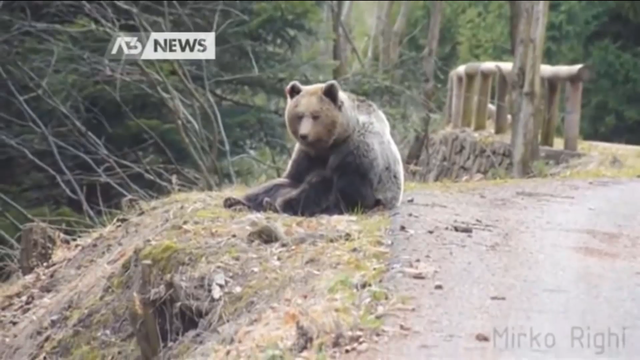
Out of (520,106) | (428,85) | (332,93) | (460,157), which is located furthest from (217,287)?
(428,85)

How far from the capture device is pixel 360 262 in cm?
790

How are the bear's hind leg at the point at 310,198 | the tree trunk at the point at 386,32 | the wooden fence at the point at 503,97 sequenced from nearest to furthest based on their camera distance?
the bear's hind leg at the point at 310,198, the wooden fence at the point at 503,97, the tree trunk at the point at 386,32

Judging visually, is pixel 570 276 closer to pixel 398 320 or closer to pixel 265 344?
pixel 398 320

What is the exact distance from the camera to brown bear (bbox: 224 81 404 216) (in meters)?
10.0

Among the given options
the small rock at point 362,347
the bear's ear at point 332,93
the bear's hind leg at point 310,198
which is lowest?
the small rock at point 362,347

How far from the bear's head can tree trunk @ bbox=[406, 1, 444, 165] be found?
8833mm

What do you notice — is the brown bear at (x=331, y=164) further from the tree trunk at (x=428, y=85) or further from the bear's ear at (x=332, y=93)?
the tree trunk at (x=428, y=85)

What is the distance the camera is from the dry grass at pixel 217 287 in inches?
269

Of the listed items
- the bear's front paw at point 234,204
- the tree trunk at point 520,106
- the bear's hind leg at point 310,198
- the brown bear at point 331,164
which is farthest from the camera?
the tree trunk at point 520,106

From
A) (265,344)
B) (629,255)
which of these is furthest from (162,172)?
(265,344)

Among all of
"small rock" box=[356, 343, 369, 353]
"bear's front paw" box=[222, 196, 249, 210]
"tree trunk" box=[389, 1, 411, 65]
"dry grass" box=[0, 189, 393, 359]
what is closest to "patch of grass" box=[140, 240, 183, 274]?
"dry grass" box=[0, 189, 393, 359]

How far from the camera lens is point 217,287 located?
326 inches

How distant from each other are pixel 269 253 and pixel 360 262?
2.95ft

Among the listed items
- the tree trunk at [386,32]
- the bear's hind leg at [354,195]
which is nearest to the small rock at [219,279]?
the bear's hind leg at [354,195]
